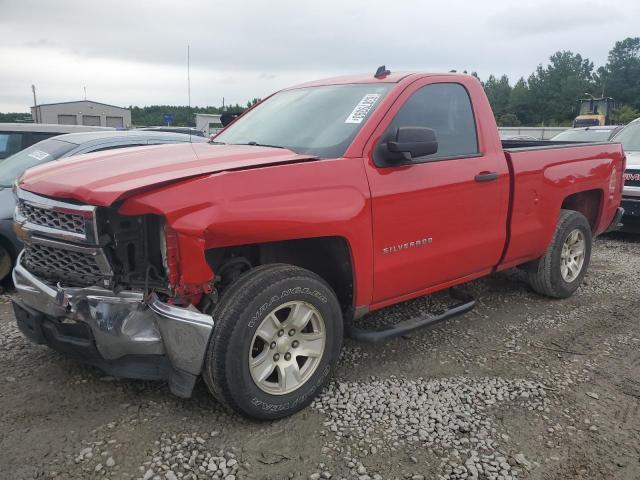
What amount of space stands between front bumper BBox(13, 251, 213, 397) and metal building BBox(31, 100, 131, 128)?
32983 mm

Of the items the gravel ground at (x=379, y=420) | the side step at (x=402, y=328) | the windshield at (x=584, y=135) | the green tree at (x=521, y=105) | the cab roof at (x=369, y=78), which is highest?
the green tree at (x=521, y=105)

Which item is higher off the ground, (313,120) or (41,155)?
(313,120)

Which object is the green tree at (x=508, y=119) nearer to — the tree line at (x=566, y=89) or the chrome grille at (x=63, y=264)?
the tree line at (x=566, y=89)

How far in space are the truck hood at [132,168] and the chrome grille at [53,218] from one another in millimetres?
94

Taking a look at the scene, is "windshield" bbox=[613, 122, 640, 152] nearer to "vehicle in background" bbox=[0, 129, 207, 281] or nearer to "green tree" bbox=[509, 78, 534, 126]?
A: "vehicle in background" bbox=[0, 129, 207, 281]

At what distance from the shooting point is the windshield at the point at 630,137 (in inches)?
353

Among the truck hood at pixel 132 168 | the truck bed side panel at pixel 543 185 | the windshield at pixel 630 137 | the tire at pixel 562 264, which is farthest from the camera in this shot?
the windshield at pixel 630 137

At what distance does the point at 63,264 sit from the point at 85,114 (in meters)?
37.5

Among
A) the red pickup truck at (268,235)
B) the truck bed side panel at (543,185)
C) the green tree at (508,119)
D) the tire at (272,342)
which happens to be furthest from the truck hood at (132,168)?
the green tree at (508,119)

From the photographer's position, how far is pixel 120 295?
2.77 metres

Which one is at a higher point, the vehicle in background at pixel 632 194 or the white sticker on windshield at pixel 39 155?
the white sticker on windshield at pixel 39 155

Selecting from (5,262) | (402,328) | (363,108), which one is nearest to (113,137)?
(5,262)

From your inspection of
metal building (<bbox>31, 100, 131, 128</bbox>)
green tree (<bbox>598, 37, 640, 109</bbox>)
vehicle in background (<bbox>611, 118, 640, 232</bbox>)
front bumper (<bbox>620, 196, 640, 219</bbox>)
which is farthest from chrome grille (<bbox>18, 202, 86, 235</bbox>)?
green tree (<bbox>598, 37, 640, 109</bbox>)

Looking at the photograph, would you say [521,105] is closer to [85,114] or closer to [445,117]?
[85,114]
